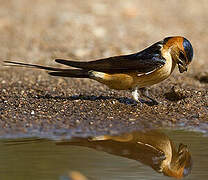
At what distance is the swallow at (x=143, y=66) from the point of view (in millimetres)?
5934

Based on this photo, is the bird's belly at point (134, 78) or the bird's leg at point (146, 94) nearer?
the bird's belly at point (134, 78)

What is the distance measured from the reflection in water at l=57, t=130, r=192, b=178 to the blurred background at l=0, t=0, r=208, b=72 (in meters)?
3.83

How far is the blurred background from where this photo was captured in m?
9.75

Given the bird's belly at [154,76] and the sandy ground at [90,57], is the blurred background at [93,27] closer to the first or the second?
the sandy ground at [90,57]

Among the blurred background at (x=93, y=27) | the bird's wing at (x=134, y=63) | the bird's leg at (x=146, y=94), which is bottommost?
the bird's leg at (x=146, y=94)

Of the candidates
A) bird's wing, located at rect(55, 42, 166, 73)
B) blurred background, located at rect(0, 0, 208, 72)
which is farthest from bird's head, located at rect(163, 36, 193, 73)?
blurred background, located at rect(0, 0, 208, 72)

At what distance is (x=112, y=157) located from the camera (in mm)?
4570

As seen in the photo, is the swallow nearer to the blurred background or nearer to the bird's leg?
the bird's leg

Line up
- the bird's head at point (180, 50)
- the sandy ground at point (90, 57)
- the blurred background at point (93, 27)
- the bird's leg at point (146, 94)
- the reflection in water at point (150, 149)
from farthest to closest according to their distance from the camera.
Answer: the blurred background at point (93, 27)
the bird's leg at point (146, 94)
the bird's head at point (180, 50)
the sandy ground at point (90, 57)
the reflection in water at point (150, 149)

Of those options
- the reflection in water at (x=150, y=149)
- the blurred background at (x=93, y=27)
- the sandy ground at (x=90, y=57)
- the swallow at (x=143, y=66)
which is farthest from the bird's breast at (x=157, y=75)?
the blurred background at (x=93, y=27)

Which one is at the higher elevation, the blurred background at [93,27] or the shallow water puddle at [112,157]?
the blurred background at [93,27]

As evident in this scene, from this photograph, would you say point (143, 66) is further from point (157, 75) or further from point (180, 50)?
point (180, 50)

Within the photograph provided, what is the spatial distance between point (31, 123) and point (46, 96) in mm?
1174

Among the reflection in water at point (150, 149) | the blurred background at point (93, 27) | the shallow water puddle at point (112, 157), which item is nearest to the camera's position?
the shallow water puddle at point (112, 157)
